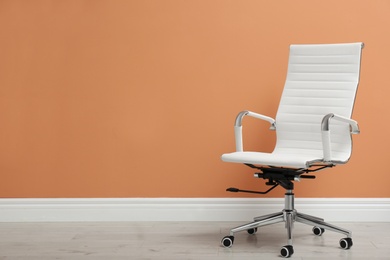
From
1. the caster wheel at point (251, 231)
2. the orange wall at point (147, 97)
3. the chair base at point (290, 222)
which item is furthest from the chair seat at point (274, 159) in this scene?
the orange wall at point (147, 97)

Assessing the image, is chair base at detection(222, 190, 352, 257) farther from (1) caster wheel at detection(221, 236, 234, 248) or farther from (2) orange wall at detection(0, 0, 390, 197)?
(2) orange wall at detection(0, 0, 390, 197)

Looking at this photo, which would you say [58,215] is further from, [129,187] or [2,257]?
[2,257]

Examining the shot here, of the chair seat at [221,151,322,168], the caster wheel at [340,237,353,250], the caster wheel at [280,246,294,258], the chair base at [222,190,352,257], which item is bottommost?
the caster wheel at [340,237,353,250]

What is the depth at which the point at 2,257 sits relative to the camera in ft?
11.5

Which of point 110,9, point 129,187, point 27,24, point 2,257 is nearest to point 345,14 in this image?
point 110,9

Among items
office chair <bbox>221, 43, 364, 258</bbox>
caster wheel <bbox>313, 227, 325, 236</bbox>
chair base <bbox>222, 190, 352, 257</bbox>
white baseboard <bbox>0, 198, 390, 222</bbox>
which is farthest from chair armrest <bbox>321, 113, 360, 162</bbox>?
white baseboard <bbox>0, 198, 390, 222</bbox>

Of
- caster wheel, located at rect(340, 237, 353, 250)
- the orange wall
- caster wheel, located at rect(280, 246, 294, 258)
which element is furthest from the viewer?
the orange wall

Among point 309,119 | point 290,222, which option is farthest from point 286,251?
point 309,119

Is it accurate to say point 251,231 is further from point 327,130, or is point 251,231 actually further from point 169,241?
point 327,130

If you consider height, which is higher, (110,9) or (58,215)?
(110,9)

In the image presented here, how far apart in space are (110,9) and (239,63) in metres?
0.96

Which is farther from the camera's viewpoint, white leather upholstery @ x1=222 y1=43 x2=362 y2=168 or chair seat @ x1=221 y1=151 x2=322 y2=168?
white leather upholstery @ x1=222 y1=43 x2=362 y2=168

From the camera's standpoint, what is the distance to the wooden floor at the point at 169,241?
3537 mm

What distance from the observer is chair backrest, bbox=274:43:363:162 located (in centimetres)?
388
